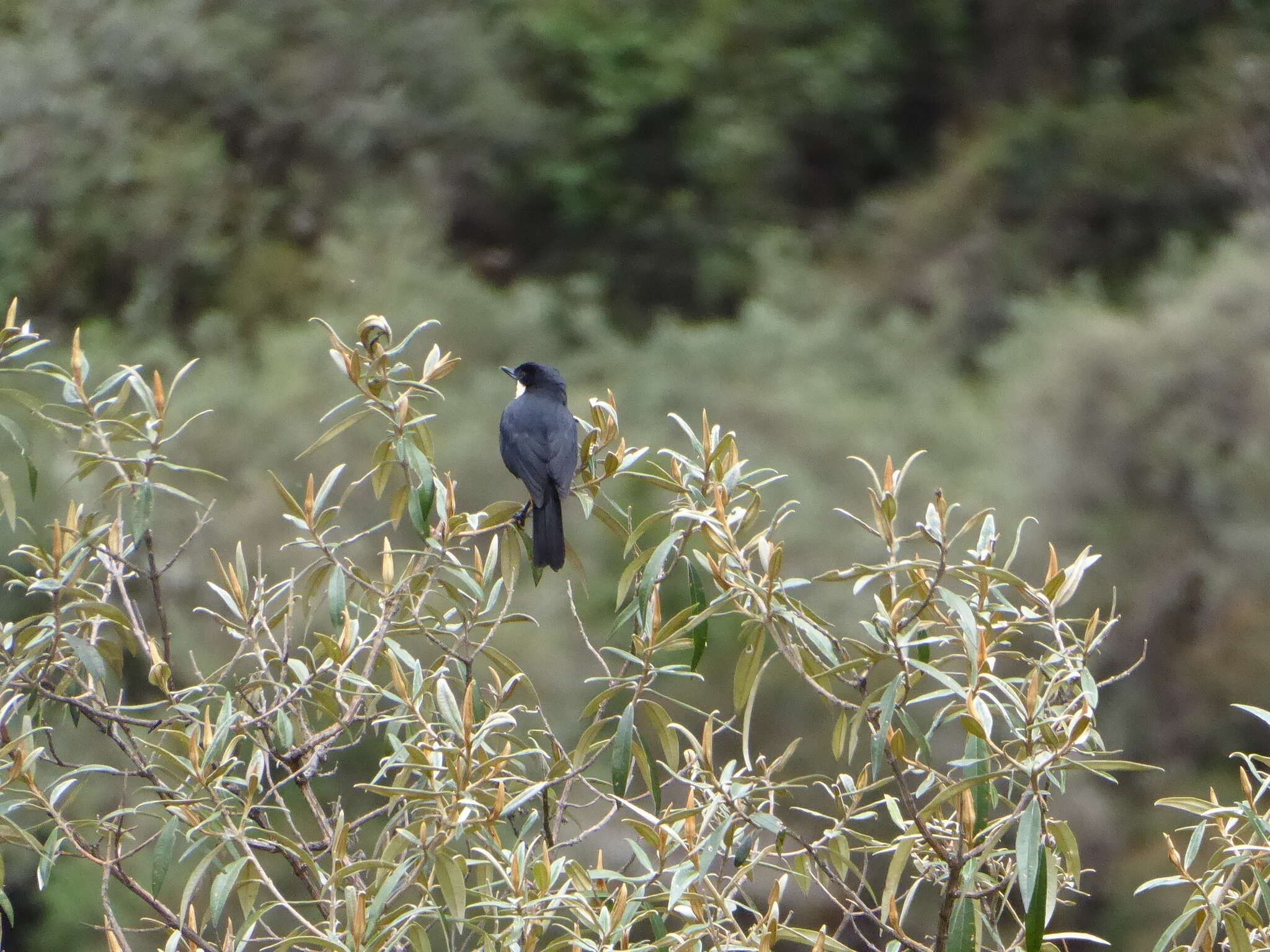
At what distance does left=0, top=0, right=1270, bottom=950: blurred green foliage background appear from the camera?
1391 cm

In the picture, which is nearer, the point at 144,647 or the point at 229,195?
the point at 144,647

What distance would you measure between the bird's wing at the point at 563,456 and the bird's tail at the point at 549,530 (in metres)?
0.04

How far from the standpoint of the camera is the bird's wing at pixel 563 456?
12.9 feet

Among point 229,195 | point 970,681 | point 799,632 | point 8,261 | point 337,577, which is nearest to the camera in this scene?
point 970,681

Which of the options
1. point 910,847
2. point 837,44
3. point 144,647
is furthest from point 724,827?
point 837,44

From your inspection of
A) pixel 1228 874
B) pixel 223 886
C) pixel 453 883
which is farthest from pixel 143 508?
pixel 1228 874

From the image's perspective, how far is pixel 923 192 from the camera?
21.4 meters

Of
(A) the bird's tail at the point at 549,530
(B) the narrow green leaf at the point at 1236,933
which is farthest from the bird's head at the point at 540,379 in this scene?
(B) the narrow green leaf at the point at 1236,933

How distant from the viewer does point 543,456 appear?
4242 mm

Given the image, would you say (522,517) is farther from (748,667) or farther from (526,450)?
(748,667)

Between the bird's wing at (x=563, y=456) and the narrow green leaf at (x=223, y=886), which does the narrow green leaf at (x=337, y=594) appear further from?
the bird's wing at (x=563, y=456)

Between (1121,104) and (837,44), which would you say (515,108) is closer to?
(837,44)

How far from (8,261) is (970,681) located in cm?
1110

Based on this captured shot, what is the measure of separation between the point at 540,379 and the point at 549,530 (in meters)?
1.08
